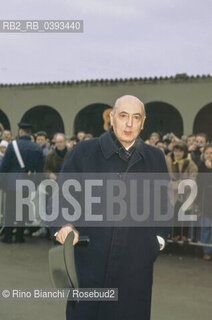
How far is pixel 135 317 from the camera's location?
299cm

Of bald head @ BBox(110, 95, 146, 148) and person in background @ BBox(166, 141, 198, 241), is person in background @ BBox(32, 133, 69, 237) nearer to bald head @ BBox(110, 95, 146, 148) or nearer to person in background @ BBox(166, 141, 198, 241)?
person in background @ BBox(166, 141, 198, 241)

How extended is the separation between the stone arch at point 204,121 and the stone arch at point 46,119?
25.7ft

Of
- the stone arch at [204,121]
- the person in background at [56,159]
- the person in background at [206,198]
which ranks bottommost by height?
the person in background at [206,198]

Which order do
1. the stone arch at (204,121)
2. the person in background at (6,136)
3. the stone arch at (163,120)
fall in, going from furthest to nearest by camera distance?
the stone arch at (163,120) < the stone arch at (204,121) < the person in background at (6,136)

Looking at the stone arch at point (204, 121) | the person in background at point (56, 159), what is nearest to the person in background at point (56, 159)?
the person in background at point (56, 159)

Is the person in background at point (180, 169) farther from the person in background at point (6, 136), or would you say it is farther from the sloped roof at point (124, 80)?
the sloped roof at point (124, 80)

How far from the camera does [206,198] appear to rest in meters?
7.47

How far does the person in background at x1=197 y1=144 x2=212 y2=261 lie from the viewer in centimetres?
745

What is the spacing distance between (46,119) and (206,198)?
22.2 metres

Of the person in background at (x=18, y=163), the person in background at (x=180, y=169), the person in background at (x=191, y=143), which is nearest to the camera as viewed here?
the person in background at (x=180, y=169)

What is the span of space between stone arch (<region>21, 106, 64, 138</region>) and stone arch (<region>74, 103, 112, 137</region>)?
175 cm

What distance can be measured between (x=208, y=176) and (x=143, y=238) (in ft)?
15.5

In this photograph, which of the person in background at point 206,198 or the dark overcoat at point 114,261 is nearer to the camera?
the dark overcoat at point 114,261

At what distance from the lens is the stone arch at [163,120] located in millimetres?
26469
